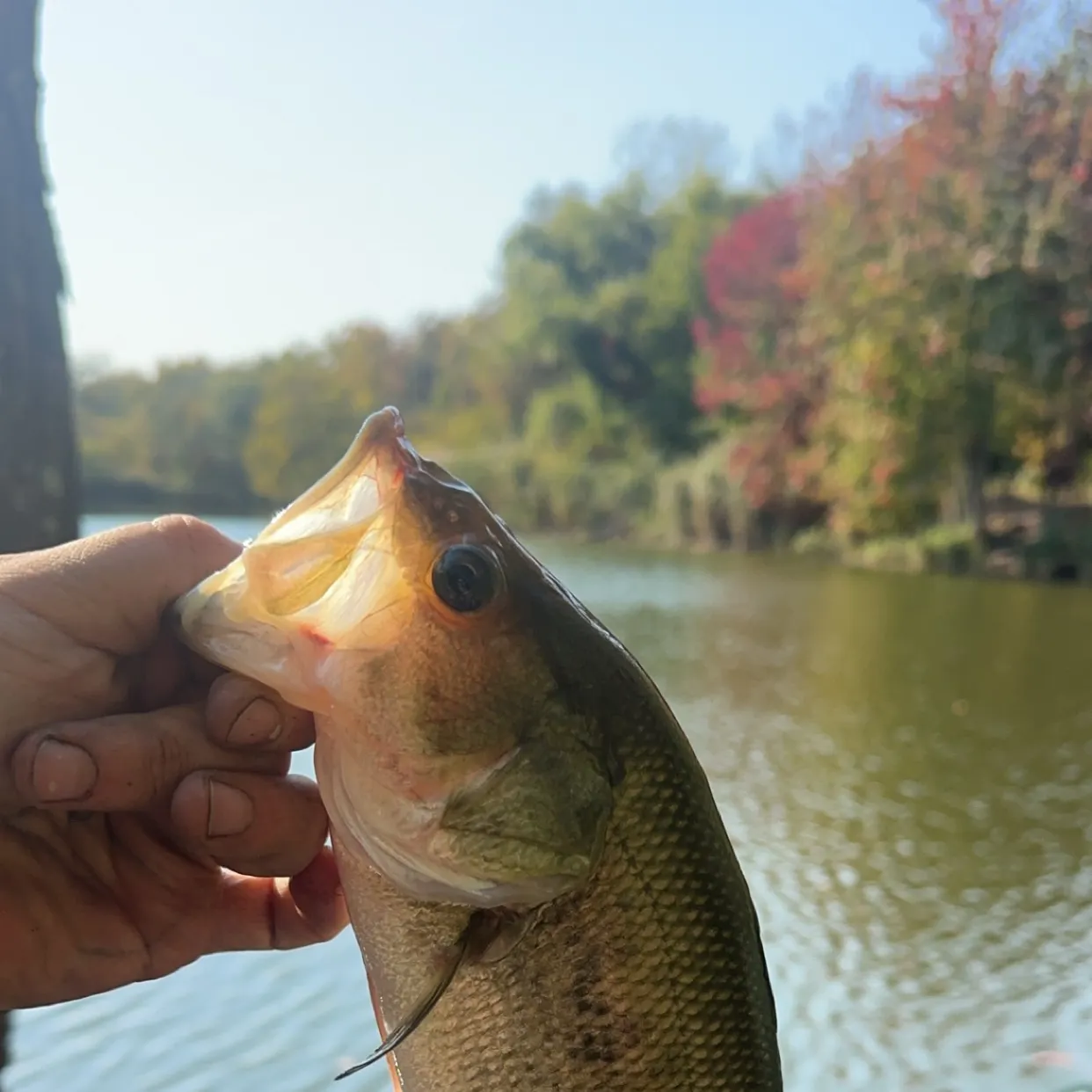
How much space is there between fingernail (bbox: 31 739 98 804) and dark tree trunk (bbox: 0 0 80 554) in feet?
7.08

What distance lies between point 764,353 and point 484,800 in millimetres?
26782

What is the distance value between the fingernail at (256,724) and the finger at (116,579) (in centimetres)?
19

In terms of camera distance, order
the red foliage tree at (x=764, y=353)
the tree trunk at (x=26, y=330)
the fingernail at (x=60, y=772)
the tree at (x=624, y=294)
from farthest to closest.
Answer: the tree at (x=624, y=294) < the red foliage tree at (x=764, y=353) < the tree trunk at (x=26, y=330) < the fingernail at (x=60, y=772)

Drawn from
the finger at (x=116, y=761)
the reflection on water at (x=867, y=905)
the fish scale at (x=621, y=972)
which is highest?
the finger at (x=116, y=761)

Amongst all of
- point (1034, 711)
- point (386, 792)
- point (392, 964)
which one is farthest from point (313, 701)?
point (1034, 711)

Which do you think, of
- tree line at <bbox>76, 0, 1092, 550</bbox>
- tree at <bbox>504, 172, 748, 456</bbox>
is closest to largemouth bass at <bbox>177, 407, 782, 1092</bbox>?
tree line at <bbox>76, 0, 1092, 550</bbox>

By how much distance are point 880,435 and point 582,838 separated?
20727mm

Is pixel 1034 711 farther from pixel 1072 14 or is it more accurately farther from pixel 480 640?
pixel 1072 14

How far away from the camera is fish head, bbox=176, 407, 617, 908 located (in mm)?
1223

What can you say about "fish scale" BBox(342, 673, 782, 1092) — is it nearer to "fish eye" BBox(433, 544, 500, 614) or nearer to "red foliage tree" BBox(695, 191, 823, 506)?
"fish eye" BBox(433, 544, 500, 614)

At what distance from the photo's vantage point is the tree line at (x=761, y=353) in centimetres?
1722

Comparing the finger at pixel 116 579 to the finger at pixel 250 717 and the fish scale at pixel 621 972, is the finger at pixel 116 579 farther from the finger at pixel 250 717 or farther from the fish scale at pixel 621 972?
the fish scale at pixel 621 972

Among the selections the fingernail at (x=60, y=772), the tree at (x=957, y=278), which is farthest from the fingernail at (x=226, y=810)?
the tree at (x=957, y=278)

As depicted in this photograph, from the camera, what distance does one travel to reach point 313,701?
1.24 m
